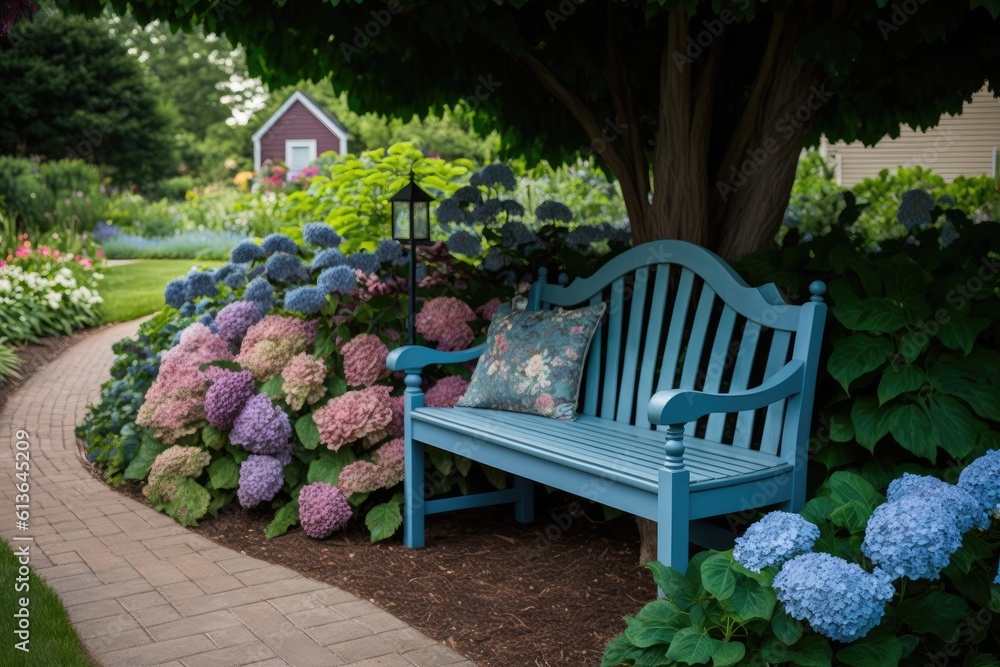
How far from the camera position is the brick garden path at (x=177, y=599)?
3002 mm

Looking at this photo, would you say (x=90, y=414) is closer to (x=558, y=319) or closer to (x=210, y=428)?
(x=210, y=428)

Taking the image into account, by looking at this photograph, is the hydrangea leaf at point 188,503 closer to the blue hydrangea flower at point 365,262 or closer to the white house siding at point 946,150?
the blue hydrangea flower at point 365,262

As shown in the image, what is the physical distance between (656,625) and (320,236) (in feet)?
9.27

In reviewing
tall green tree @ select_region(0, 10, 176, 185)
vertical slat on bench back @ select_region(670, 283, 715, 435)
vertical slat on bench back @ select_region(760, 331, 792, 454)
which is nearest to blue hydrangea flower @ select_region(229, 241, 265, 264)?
vertical slat on bench back @ select_region(670, 283, 715, 435)

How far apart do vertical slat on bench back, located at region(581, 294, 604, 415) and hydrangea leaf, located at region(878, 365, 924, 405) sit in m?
1.26

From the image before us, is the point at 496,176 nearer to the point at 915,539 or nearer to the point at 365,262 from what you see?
the point at 365,262

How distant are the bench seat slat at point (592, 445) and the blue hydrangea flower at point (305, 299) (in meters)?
0.80

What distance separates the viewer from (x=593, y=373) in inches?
157

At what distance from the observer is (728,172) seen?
423cm

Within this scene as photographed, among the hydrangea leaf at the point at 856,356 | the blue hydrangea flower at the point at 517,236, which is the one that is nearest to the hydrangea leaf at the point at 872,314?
the hydrangea leaf at the point at 856,356

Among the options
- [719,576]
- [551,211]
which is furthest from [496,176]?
[719,576]

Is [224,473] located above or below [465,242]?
below

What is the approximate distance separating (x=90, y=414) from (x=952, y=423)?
16.3 feet

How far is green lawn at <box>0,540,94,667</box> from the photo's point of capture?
2877 mm
